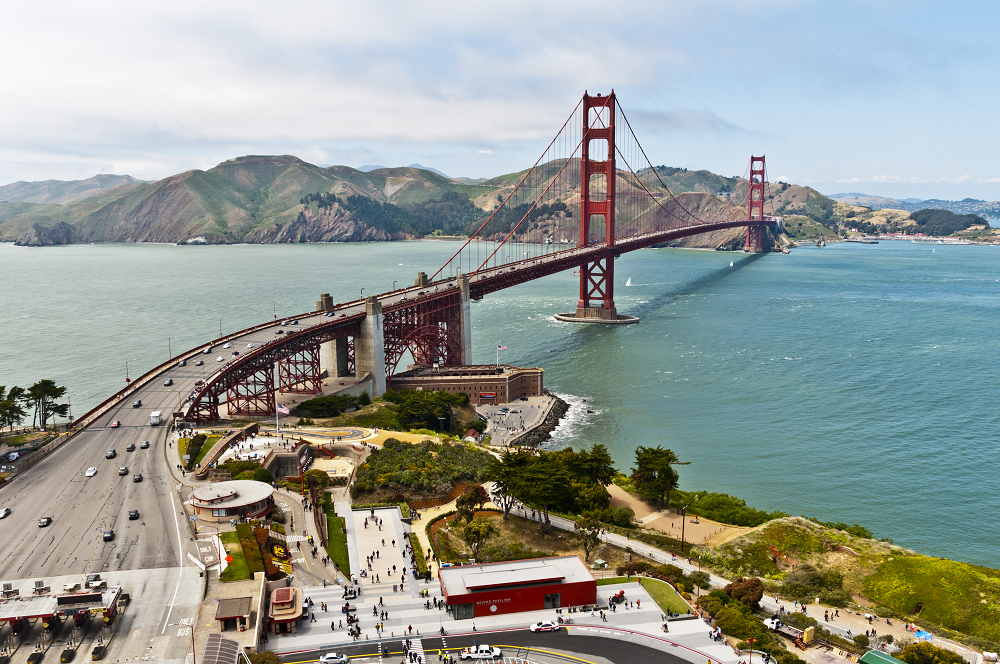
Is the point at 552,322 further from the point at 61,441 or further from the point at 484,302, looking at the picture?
the point at 61,441

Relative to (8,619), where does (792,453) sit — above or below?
below

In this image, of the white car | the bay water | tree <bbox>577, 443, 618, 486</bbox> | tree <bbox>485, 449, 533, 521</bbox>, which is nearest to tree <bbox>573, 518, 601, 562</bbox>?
tree <bbox>485, 449, 533, 521</bbox>

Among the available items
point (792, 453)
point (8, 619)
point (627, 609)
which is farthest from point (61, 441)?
point (792, 453)

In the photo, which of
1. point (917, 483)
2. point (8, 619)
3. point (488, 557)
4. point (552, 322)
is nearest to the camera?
point (8, 619)

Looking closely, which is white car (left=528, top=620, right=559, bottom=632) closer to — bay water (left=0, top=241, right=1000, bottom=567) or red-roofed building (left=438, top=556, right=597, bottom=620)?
red-roofed building (left=438, top=556, right=597, bottom=620)

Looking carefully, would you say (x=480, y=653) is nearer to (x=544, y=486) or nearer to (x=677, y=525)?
(x=544, y=486)

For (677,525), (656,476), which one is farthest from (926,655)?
(656,476)
